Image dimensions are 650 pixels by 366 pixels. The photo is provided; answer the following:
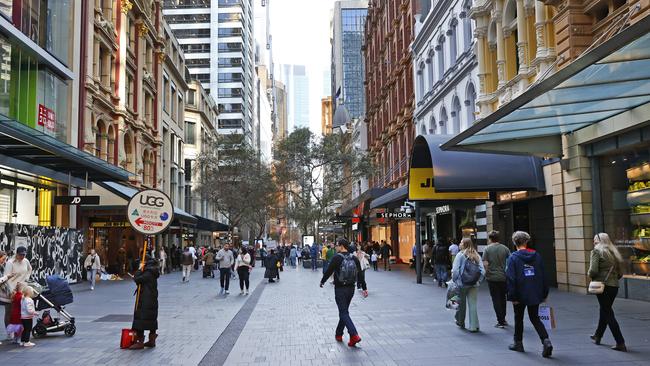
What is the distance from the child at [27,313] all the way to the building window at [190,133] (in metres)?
53.7

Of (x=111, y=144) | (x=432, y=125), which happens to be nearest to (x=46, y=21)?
(x=111, y=144)

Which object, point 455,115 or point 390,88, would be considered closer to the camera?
point 455,115

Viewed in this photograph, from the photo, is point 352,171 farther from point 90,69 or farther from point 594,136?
point 594,136

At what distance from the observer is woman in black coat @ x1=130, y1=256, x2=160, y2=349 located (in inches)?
379

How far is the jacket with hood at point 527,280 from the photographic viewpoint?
329 inches

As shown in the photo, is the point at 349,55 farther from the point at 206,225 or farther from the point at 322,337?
the point at 322,337

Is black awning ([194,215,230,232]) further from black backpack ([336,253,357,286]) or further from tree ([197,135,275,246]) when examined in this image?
black backpack ([336,253,357,286])

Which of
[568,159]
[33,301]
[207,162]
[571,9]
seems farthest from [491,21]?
[207,162]

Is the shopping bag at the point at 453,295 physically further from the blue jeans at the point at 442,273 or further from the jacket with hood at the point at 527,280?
the blue jeans at the point at 442,273

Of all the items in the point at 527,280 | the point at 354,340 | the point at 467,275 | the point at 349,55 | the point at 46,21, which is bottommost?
the point at 354,340

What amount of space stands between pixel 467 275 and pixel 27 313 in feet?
24.3

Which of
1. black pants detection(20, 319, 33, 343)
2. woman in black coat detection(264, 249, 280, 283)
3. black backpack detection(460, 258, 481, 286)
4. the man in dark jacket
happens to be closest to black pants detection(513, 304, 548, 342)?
the man in dark jacket

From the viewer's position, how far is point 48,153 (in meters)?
18.9

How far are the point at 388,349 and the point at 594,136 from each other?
9.19 m
